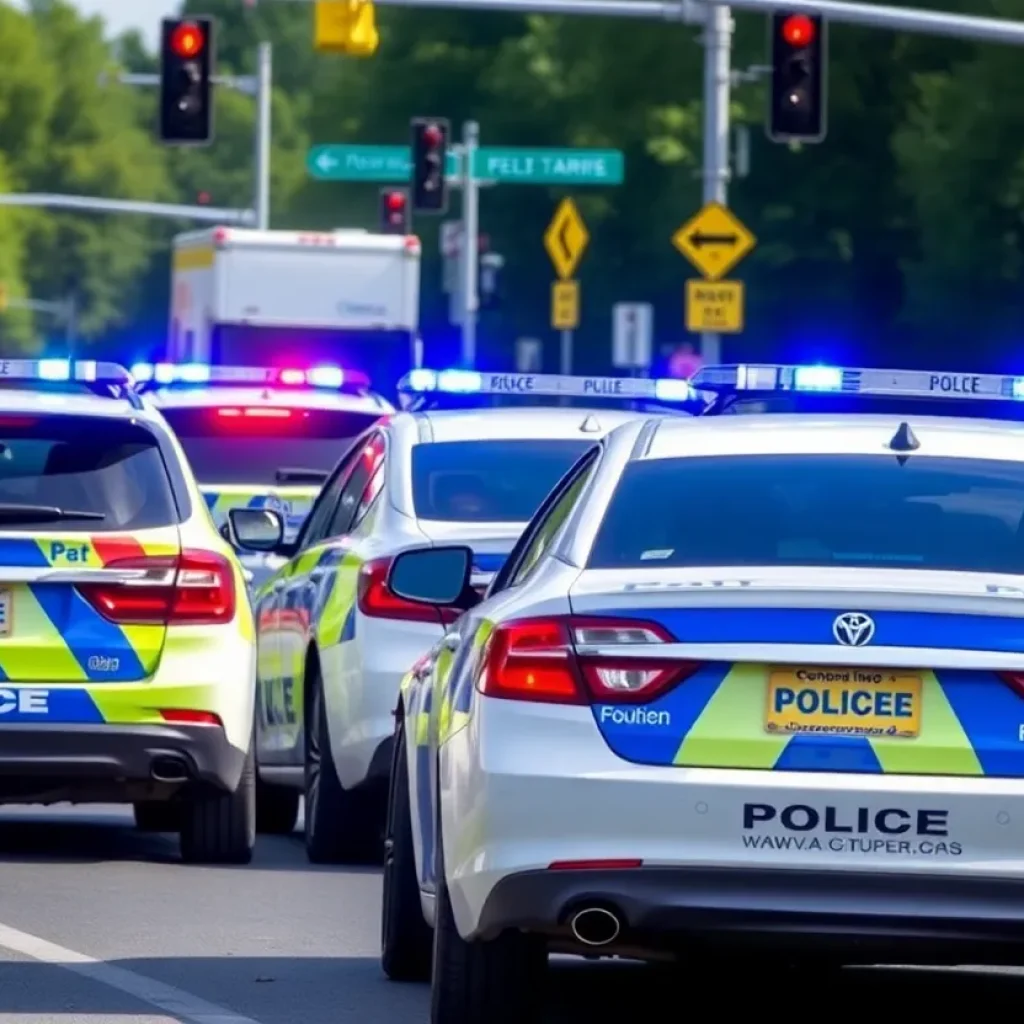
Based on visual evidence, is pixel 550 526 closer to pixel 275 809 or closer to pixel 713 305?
pixel 275 809

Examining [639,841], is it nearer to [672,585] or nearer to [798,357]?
[672,585]

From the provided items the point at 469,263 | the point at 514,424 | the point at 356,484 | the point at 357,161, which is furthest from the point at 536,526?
the point at 469,263

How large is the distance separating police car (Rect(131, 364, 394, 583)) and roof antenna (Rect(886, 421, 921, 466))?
27.6 ft

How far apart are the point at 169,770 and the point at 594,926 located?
178 inches

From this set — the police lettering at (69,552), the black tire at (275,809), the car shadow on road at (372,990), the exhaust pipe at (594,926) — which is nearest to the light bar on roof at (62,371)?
the police lettering at (69,552)

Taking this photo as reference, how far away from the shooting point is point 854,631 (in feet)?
22.3

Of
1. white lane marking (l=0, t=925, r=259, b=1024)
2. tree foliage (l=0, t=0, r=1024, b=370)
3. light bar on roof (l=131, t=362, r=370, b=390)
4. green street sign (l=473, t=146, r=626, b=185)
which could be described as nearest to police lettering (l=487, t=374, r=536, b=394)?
light bar on roof (l=131, t=362, r=370, b=390)

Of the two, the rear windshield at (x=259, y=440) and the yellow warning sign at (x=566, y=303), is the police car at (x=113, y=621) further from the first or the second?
the yellow warning sign at (x=566, y=303)

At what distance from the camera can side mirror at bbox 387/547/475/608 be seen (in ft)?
27.1

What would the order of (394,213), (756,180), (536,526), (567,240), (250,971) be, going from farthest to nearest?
(756,180) → (394,213) → (567,240) → (250,971) → (536,526)

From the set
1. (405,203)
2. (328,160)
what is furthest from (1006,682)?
(405,203)

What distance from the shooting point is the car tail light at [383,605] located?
449 inches

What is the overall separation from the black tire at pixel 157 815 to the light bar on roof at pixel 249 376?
412cm

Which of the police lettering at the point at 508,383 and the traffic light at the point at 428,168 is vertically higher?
the traffic light at the point at 428,168
